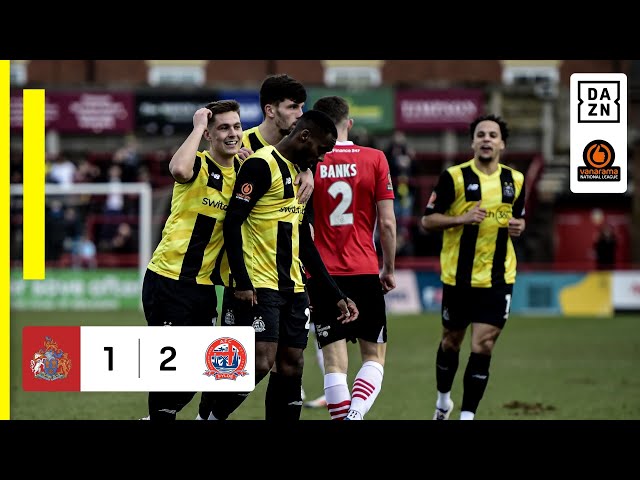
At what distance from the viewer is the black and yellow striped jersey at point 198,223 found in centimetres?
651

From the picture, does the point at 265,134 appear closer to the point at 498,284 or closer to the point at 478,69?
the point at 498,284

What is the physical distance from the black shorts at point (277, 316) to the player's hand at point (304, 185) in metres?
0.57

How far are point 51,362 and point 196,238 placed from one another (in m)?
1.08

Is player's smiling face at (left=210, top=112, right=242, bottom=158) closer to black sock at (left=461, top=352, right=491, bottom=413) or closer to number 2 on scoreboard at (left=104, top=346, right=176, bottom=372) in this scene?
number 2 on scoreboard at (left=104, top=346, right=176, bottom=372)

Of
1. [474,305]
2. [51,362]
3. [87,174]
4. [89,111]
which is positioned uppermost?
[89,111]

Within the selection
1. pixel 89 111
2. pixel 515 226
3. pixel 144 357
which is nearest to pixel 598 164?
pixel 515 226

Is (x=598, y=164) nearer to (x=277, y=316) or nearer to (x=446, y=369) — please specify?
(x=277, y=316)

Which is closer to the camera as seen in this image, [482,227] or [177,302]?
[177,302]

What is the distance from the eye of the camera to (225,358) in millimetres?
6215

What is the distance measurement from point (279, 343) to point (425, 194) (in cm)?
1837

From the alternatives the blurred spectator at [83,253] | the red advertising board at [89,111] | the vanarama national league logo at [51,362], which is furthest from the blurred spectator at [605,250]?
the vanarama national league logo at [51,362]

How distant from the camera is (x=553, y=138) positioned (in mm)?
26031
